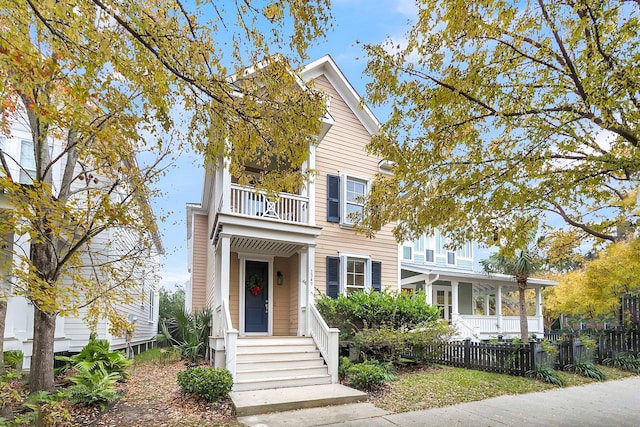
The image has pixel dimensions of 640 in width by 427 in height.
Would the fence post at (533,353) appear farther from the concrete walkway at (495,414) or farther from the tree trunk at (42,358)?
the tree trunk at (42,358)

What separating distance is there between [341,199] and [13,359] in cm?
921

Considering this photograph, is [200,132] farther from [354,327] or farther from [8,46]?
[354,327]

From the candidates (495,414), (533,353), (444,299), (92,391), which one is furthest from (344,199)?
(444,299)

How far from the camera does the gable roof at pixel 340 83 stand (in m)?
13.1

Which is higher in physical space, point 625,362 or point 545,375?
point 545,375

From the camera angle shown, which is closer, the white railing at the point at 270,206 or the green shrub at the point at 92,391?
the green shrub at the point at 92,391

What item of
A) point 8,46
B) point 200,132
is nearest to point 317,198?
point 200,132

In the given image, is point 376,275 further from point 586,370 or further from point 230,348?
point 230,348

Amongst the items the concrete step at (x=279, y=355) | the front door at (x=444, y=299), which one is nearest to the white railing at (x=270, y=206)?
the concrete step at (x=279, y=355)

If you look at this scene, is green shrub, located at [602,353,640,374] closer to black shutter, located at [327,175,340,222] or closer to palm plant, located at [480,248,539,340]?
palm plant, located at [480,248,539,340]

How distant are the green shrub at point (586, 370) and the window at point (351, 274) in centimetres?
558

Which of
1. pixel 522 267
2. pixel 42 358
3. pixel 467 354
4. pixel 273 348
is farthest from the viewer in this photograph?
pixel 522 267

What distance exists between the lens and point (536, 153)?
5.82 m

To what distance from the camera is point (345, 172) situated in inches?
515
